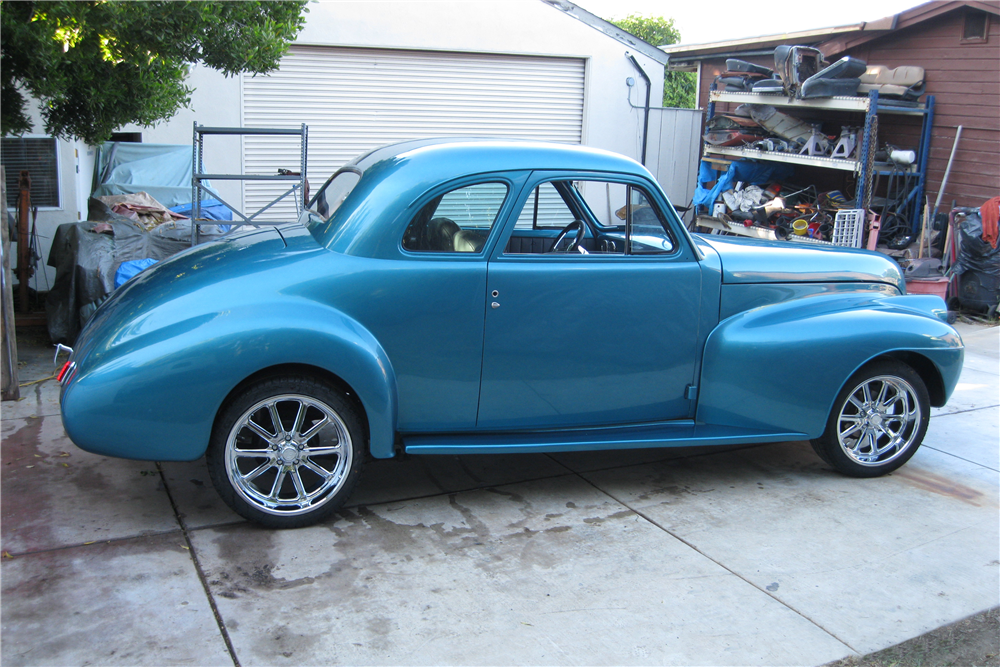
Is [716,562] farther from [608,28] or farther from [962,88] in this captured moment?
[608,28]

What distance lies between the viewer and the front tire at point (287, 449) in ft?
12.6

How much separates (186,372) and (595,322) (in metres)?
2.02

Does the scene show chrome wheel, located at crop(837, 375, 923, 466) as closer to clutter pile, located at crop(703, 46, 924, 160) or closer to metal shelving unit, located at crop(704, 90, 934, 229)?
metal shelving unit, located at crop(704, 90, 934, 229)

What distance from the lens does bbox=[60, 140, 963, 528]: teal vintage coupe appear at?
377cm

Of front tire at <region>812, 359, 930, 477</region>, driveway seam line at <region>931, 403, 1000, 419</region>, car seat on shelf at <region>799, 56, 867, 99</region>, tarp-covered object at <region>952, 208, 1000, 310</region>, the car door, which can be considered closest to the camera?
the car door

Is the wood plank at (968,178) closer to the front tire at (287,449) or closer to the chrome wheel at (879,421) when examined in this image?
the chrome wheel at (879,421)

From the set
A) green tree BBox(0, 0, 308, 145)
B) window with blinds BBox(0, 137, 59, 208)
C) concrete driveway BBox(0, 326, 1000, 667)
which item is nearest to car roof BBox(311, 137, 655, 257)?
concrete driveway BBox(0, 326, 1000, 667)

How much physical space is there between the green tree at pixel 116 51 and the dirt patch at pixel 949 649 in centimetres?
539

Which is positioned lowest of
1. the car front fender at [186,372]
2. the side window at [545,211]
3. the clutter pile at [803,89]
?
the car front fender at [186,372]

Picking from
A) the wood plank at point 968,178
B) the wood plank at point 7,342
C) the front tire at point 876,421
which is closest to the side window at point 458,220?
the front tire at point 876,421

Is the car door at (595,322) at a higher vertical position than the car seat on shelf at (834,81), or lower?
lower

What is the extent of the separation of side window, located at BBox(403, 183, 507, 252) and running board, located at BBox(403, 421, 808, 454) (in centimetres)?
97

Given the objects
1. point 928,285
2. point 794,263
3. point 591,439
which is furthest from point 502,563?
point 928,285

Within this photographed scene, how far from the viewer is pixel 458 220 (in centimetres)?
425
